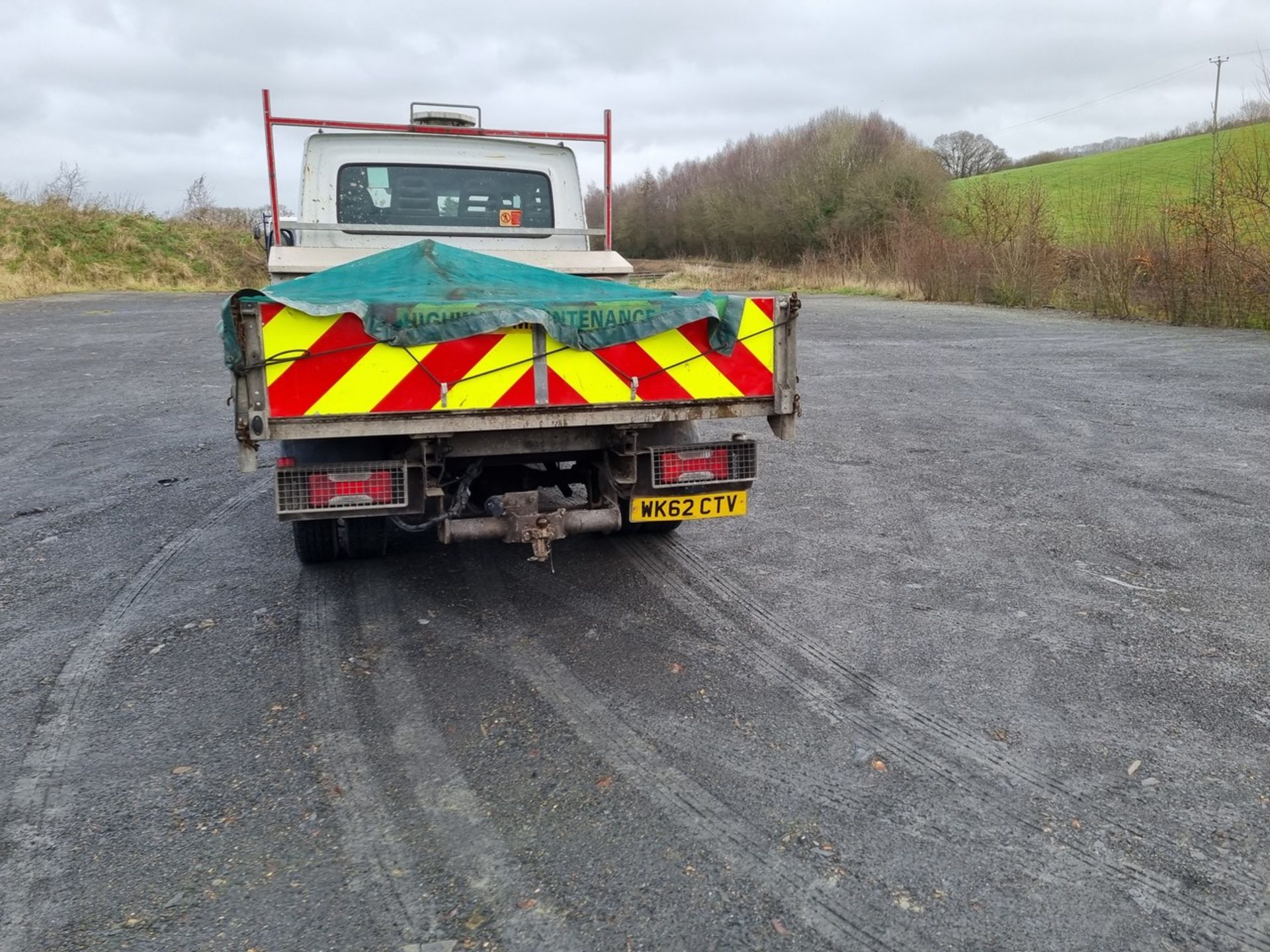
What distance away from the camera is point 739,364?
418 centimetres

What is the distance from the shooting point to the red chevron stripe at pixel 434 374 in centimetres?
370

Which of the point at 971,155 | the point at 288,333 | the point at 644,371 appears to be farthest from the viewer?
the point at 971,155

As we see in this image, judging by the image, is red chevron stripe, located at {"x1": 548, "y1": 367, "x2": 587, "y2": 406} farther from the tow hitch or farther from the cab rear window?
the cab rear window

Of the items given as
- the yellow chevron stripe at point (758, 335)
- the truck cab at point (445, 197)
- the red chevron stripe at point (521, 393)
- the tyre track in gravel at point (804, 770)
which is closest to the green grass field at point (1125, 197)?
the truck cab at point (445, 197)

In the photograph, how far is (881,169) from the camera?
40.1 m

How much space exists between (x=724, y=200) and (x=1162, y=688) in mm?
51298

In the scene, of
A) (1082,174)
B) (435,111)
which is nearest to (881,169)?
(1082,174)

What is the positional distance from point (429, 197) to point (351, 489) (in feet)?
10.4

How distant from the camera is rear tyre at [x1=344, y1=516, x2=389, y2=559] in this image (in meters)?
4.82

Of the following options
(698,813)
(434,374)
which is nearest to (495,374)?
(434,374)

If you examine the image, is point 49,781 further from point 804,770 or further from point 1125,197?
point 1125,197

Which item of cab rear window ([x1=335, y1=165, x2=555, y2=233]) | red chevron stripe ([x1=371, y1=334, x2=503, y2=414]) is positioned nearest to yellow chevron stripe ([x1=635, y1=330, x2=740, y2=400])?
red chevron stripe ([x1=371, y1=334, x2=503, y2=414])

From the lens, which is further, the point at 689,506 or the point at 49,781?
the point at 689,506

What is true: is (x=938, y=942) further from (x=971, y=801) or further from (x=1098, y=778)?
(x=1098, y=778)
